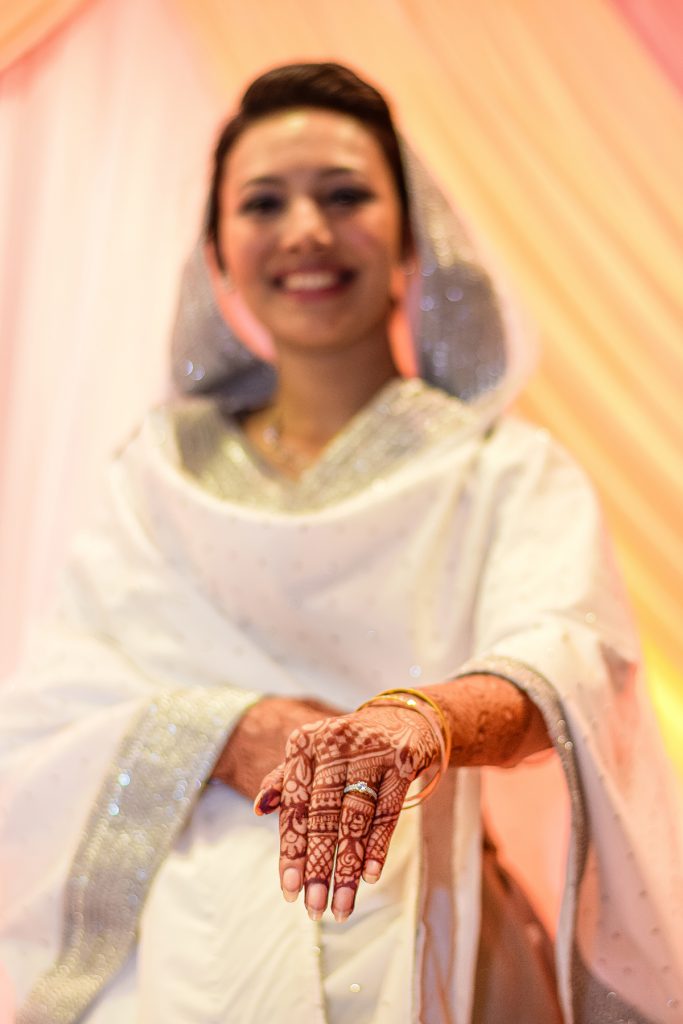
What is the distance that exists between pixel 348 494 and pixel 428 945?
20.3 inches

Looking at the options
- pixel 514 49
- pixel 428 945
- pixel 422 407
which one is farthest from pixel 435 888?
pixel 514 49

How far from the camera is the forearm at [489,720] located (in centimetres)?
97

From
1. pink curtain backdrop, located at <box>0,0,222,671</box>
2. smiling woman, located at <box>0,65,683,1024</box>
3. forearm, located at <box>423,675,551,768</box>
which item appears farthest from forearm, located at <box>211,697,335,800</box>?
pink curtain backdrop, located at <box>0,0,222,671</box>

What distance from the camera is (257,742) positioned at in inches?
45.2

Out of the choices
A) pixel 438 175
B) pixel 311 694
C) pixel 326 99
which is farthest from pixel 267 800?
pixel 438 175

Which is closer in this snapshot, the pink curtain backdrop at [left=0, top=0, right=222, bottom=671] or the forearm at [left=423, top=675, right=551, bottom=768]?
the forearm at [left=423, top=675, right=551, bottom=768]

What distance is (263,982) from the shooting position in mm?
1008

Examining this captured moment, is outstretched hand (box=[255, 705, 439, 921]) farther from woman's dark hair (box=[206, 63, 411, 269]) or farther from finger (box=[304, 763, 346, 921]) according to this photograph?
woman's dark hair (box=[206, 63, 411, 269])

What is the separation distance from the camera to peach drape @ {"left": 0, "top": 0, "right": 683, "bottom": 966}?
164 cm

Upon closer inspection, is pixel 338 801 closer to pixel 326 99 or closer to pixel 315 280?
pixel 315 280

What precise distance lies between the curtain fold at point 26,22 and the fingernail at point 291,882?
4.52 ft

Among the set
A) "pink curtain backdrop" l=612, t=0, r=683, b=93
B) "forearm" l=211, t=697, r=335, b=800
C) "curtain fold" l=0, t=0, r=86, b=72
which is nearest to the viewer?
"forearm" l=211, t=697, r=335, b=800

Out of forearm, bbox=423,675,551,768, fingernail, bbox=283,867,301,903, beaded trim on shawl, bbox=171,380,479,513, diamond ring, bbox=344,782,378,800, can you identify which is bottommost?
forearm, bbox=423,675,551,768

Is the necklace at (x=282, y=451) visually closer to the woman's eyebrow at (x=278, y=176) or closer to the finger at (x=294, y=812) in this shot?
the woman's eyebrow at (x=278, y=176)
